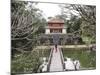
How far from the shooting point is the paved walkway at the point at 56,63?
5.18ft

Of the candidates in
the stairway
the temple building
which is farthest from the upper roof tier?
the stairway

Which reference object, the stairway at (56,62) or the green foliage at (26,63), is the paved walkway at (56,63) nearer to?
the stairway at (56,62)

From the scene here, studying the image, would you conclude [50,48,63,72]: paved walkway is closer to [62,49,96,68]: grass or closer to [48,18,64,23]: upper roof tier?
[62,49,96,68]: grass

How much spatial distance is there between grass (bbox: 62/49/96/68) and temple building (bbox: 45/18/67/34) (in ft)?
0.61

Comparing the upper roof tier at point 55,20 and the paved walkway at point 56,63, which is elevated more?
the upper roof tier at point 55,20

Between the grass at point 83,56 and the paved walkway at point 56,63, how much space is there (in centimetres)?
7

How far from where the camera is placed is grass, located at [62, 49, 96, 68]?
1621 millimetres

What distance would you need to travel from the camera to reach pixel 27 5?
1523mm

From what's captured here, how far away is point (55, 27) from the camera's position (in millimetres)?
1597

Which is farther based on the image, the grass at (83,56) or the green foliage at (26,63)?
the grass at (83,56)

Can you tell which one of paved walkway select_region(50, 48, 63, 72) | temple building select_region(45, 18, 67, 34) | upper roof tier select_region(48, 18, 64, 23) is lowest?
paved walkway select_region(50, 48, 63, 72)

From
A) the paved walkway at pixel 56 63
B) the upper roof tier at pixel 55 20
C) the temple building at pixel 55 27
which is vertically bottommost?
the paved walkway at pixel 56 63

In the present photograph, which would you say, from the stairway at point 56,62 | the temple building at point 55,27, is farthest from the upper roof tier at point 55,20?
the stairway at point 56,62

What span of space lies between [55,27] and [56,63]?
1.08ft
